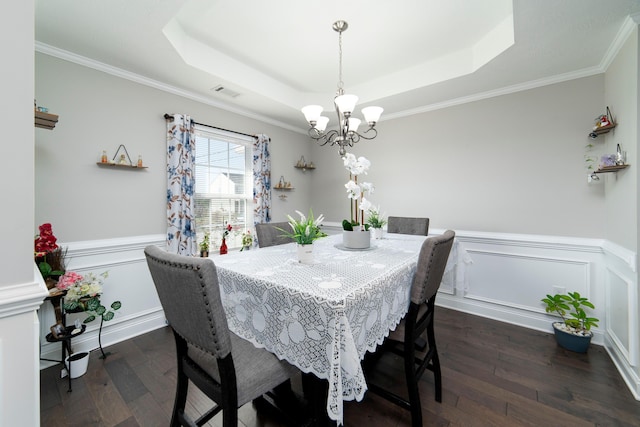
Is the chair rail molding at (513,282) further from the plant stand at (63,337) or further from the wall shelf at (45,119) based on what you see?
the wall shelf at (45,119)

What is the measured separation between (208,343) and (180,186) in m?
2.17

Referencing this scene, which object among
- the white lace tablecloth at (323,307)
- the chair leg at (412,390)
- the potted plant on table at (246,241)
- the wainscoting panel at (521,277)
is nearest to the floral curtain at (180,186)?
the potted plant on table at (246,241)

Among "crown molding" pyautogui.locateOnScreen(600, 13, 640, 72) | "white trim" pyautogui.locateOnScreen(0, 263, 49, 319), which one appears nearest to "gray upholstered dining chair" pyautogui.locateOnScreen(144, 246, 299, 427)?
"white trim" pyautogui.locateOnScreen(0, 263, 49, 319)

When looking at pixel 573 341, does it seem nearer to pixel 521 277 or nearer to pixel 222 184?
pixel 521 277

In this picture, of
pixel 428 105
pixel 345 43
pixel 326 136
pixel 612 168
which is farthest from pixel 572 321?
pixel 345 43

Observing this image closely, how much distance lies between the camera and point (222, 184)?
331 cm

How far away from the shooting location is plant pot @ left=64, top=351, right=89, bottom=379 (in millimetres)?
1846

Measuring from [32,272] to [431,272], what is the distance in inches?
66.0

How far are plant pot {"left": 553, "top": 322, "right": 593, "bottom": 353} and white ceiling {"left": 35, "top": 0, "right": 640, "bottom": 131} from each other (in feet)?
7.92

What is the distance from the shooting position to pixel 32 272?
85 centimetres

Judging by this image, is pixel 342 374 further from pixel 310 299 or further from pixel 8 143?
pixel 8 143

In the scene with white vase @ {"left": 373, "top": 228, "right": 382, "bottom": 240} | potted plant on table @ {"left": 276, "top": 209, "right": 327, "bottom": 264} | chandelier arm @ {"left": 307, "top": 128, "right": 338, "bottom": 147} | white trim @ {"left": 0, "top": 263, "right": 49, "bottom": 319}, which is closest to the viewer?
white trim @ {"left": 0, "top": 263, "right": 49, "bottom": 319}

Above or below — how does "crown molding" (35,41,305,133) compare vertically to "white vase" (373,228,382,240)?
above

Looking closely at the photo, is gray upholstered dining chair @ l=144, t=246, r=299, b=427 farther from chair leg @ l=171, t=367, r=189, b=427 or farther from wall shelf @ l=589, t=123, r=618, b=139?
wall shelf @ l=589, t=123, r=618, b=139
